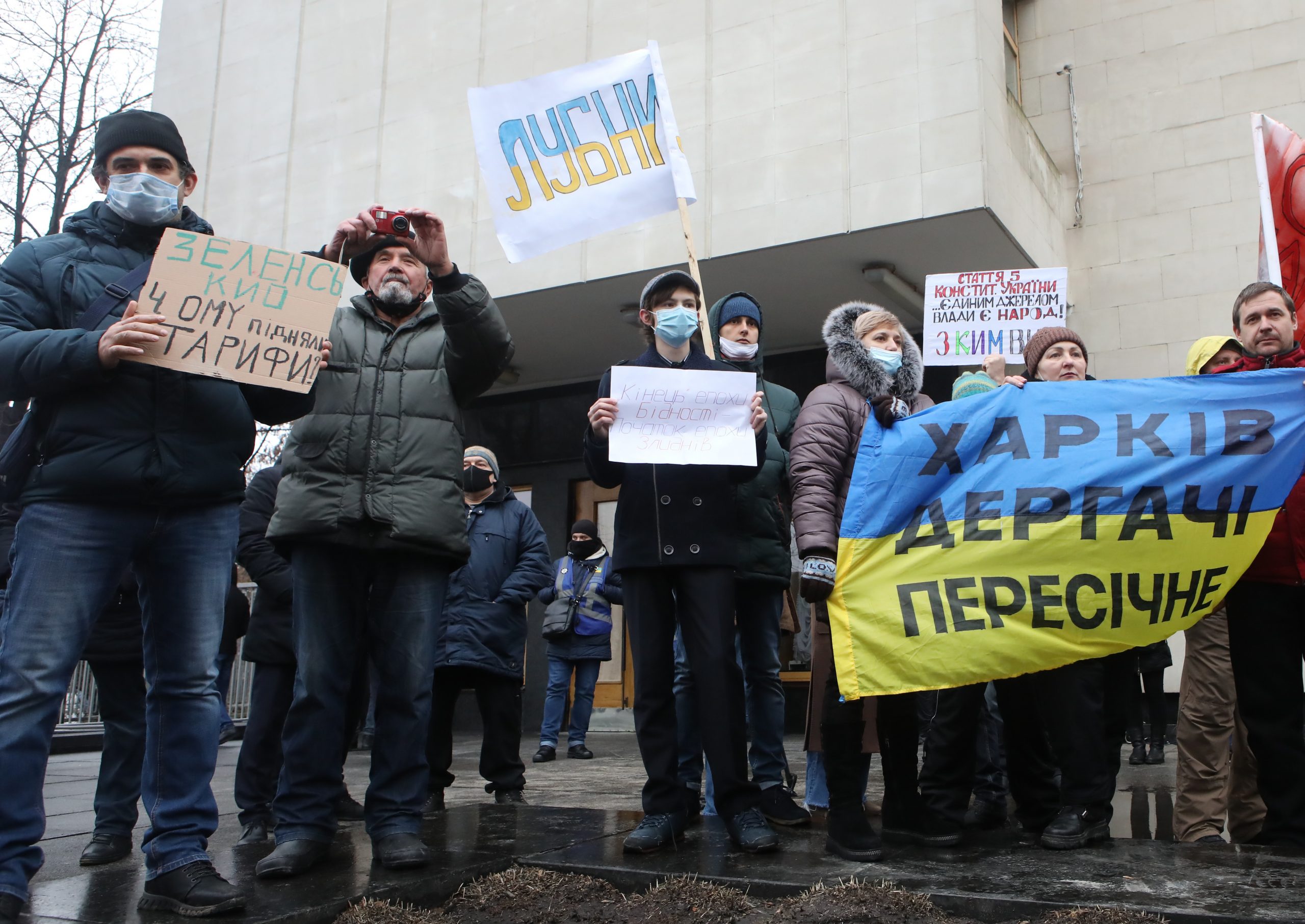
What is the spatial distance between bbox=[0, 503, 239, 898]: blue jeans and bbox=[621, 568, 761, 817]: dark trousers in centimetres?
141

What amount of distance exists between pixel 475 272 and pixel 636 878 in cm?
856

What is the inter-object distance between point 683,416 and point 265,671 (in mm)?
2301

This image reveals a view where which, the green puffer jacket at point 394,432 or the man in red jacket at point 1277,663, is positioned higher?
the green puffer jacket at point 394,432

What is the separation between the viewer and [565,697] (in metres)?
9.44

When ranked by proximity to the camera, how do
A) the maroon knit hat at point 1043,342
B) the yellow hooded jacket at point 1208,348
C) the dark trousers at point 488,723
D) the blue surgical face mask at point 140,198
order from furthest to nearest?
the dark trousers at point 488,723 < the maroon knit hat at point 1043,342 < the yellow hooded jacket at point 1208,348 < the blue surgical face mask at point 140,198

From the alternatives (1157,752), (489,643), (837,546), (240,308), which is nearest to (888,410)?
(837,546)

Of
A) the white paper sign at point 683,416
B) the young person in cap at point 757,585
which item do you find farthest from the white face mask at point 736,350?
the white paper sign at point 683,416

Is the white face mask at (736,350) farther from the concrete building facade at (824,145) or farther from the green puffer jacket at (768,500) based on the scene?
the concrete building facade at (824,145)

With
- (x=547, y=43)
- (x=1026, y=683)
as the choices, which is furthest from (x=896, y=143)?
(x=1026, y=683)

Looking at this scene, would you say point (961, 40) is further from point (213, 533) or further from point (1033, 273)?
point (213, 533)

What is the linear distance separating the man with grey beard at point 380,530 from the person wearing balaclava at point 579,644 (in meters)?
5.49

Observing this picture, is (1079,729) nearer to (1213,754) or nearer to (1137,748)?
(1213,754)

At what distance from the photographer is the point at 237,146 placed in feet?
41.9

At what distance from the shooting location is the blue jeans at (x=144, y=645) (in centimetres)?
285
